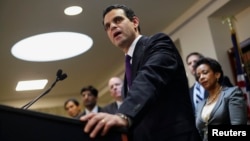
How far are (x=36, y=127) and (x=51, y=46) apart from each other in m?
3.79

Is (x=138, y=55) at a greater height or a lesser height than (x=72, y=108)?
greater

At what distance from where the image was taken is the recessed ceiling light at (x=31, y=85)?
258 inches

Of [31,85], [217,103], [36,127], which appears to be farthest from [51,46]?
[36,127]

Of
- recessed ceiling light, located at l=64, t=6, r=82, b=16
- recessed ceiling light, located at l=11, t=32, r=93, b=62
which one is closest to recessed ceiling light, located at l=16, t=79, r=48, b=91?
recessed ceiling light, located at l=11, t=32, r=93, b=62

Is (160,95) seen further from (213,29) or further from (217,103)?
(213,29)

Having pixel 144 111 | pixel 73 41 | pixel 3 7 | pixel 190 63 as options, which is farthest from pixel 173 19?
pixel 144 111

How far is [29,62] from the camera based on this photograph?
5402 mm

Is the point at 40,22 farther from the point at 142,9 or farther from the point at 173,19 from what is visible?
the point at 173,19

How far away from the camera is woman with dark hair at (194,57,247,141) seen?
6.98ft

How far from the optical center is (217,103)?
2.22m

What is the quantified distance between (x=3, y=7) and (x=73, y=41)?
1045mm

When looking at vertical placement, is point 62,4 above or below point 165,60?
above

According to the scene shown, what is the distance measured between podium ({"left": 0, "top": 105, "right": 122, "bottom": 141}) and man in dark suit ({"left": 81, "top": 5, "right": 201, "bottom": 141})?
4cm

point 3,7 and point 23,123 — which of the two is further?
point 3,7
